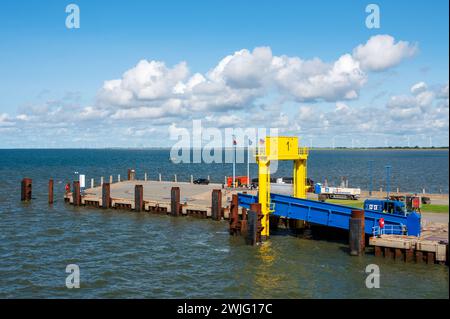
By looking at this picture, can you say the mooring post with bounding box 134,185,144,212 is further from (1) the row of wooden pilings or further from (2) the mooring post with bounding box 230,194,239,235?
(2) the mooring post with bounding box 230,194,239,235

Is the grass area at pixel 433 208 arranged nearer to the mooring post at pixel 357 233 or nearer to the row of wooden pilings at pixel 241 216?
the mooring post at pixel 357 233

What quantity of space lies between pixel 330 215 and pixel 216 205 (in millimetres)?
12573

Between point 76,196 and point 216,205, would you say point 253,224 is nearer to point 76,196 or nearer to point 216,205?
point 216,205

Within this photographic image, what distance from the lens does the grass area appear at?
39250 millimetres

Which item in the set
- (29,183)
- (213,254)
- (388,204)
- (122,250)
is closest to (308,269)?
(213,254)

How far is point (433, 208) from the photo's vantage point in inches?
1615

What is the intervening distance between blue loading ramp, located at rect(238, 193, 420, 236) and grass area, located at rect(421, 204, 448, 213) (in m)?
10.6

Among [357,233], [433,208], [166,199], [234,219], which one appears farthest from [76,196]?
[433,208]

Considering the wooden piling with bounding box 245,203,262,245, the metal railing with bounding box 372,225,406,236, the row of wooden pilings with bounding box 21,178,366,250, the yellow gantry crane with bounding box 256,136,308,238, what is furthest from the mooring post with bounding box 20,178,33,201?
the metal railing with bounding box 372,225,406,236

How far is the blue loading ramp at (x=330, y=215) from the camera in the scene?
97.9ft

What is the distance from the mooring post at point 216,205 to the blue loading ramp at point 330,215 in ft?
15.3

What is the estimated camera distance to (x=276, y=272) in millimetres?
27016

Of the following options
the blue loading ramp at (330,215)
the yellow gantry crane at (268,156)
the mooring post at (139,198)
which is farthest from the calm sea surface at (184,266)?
the mooring post at (139,198)
